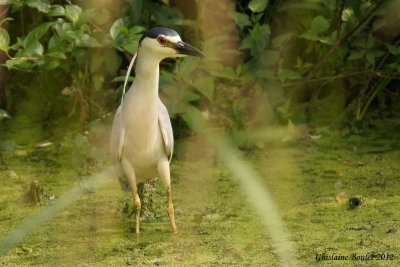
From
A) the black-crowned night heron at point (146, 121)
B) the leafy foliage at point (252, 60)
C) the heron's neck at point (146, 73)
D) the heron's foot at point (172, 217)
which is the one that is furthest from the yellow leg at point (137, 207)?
the leafy foliage at point (252, 60)

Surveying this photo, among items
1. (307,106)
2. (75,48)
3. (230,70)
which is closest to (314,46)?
(307,106)

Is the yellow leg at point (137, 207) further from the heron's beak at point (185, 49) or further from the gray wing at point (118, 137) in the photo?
the heron's beak at point (185, 49)

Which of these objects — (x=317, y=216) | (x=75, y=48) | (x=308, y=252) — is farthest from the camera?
(x=75, y=48)

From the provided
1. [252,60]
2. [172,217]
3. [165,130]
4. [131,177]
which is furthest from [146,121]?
[252,60]

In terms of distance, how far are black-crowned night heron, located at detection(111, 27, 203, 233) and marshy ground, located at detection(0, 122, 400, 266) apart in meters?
0.17

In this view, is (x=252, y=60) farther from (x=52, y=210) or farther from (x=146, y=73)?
(x=52, y=210)

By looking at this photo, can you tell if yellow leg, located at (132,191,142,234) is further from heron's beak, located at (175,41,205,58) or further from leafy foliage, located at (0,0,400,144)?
leafy foliage, located at (0,0,400,144)

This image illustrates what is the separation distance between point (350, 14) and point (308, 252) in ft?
4.36

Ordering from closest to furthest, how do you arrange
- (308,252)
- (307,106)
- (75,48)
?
(308,252) → (75,48) → (307,106)

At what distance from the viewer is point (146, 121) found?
3.14 meters

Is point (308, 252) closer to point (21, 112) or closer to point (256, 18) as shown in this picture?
point (256, 18)

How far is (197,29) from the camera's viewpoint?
3.95 m

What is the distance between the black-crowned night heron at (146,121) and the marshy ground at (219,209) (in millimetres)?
175

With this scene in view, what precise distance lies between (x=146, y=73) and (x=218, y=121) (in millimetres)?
963
